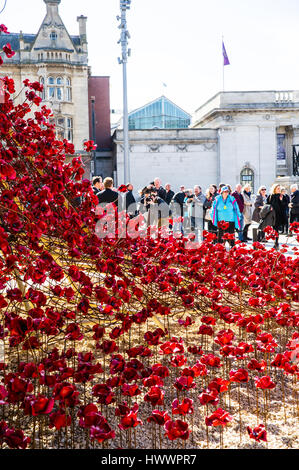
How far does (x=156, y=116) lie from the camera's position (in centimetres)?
5472

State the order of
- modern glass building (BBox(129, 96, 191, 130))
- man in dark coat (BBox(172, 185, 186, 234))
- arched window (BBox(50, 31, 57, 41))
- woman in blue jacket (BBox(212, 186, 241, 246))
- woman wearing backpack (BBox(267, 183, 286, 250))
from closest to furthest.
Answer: woman in blue jacket (BBox(212, 186, 241, 246)), woman wearing backpack (BBox(267, 183, 286, 250)), man in dark coat (BBox(172, 185, 186, 234)), arched window (BBox(50, 31, 57, 41)), modern glass building (BBox(129, 96, 191, 130))

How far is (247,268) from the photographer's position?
6.18 meters

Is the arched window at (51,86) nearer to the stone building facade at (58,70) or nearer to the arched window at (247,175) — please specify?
the stone building facade at (58,70)

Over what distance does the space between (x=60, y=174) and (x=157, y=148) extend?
3377 centimetres

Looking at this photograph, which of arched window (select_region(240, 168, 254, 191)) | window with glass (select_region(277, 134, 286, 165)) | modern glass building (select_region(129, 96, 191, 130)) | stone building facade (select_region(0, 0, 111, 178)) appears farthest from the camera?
modern glass building (select_region(129, 96, 191, 130))

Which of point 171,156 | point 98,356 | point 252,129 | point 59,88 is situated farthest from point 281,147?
point 98,356

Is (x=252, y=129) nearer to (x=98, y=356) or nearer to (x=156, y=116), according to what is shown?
(x=156, y=116)

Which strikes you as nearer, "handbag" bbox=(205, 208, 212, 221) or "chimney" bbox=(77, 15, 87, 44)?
"handbag" bbox=(205, 208, 212, 221)

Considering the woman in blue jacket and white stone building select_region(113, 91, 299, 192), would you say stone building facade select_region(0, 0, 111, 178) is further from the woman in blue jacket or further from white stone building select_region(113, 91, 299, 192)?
the woman in blue jacket

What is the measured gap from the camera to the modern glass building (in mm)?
54500

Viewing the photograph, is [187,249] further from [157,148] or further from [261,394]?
[157,148]

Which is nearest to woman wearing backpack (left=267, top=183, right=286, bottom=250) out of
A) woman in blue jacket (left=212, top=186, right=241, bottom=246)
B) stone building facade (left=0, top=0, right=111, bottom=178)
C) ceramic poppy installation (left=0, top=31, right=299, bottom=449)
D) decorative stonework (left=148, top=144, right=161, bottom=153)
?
woman in blue jacket (left=212, top=186, right=241, bottom=246)

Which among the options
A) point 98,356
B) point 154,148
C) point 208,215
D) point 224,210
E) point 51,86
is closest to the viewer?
point 98,356

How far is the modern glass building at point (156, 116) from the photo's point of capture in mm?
54500
